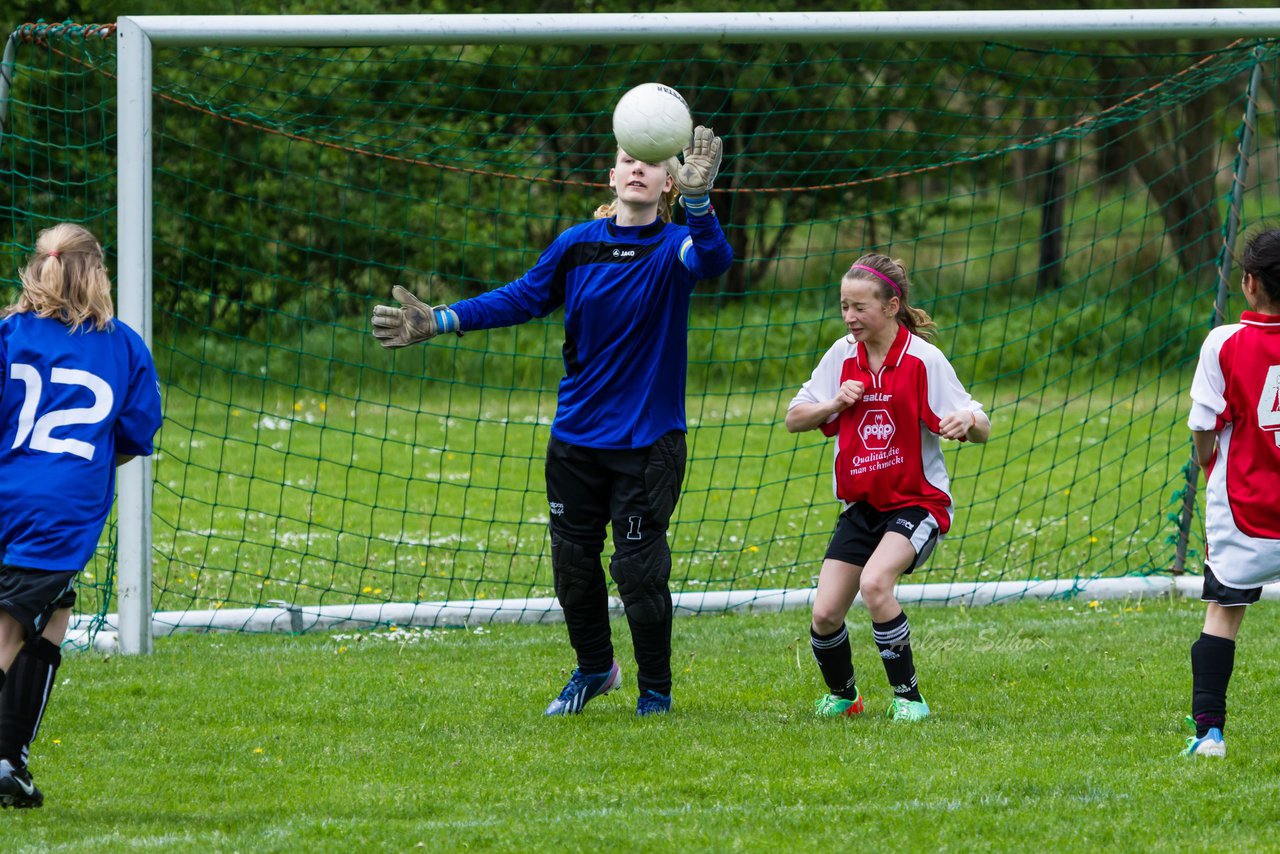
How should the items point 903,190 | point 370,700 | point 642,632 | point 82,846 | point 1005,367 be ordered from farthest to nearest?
point 903,190
point 1005,367
point 370,700
point 642,632
point 82,846

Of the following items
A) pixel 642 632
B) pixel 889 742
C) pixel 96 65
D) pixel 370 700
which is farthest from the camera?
pixel 96 65

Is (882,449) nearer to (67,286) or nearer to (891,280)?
(891,280)

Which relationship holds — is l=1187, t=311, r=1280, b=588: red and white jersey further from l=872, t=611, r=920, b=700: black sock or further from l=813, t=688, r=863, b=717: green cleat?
l=813, t=688, r=863, b=717: green cleat

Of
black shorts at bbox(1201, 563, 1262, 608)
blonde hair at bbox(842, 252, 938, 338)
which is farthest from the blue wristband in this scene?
black shorts at bbox(1201, 563, 1262, 608)

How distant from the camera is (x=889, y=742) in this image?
4840mm

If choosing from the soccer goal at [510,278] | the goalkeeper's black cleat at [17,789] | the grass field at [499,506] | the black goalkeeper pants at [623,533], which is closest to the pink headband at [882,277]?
the black goalkeeper pants at [623,533]

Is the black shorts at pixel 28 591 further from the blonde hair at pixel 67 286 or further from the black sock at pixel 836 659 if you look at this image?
the black sock at pixel 836 659

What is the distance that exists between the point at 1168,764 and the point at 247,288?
8.42m

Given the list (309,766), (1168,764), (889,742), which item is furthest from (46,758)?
(1168,764)

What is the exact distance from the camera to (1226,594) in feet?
14.6

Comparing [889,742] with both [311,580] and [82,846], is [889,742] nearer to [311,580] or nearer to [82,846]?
[82,846]

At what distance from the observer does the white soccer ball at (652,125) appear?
486cm

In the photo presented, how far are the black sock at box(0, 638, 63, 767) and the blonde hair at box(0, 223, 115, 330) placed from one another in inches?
34.1

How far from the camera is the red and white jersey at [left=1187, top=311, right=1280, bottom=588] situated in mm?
4387
